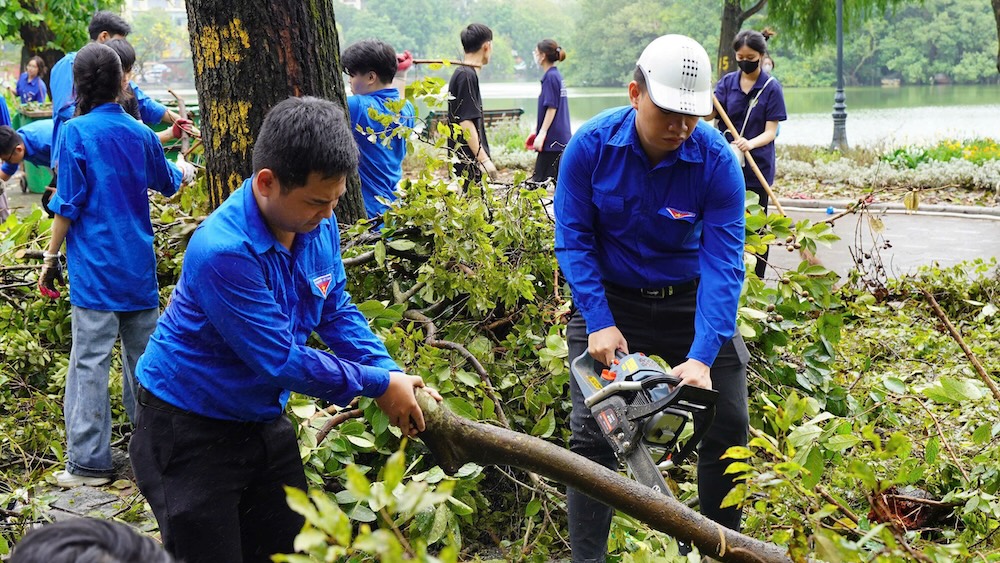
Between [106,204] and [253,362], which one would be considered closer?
[253,362]

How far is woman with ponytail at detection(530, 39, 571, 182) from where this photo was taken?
945cm

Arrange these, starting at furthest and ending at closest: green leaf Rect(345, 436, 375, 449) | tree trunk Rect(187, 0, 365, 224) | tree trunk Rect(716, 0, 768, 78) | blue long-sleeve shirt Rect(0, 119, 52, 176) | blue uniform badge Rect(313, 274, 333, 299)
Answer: tree trunk Rect(716, 0, 768, 78), blue long-sleeve shirt Rect(0, 119, 52, 176), tree trunk Rect(187, 0, 365, 224), green leaf Rect(345, 436, 375, 449), blue uniform badge Rect(313, 274, 333, 299)

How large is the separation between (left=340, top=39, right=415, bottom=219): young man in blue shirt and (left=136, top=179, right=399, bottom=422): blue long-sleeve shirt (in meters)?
2.82

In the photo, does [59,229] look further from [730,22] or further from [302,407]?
[730,22]

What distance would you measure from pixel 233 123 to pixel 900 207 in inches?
393

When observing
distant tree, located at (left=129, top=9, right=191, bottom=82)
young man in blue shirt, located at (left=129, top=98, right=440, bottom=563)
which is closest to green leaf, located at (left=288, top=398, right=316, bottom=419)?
young man in blue shirt, located at (left=129, top=98, right=440, bottom=563)

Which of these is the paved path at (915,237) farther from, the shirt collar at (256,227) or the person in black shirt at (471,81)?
the shirt collar at (256,227)

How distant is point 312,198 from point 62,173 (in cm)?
229

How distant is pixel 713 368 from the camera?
336cm

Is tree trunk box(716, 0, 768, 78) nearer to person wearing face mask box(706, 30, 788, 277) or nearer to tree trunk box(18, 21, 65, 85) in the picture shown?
person wearing face mask box(706, 30, 788, 277)

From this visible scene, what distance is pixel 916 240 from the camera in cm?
1027

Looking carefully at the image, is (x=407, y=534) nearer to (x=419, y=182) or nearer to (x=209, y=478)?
(x=209, y=478)

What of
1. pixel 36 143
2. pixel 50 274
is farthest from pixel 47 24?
pixel 50 274

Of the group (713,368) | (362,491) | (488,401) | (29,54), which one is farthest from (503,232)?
(29,54)
